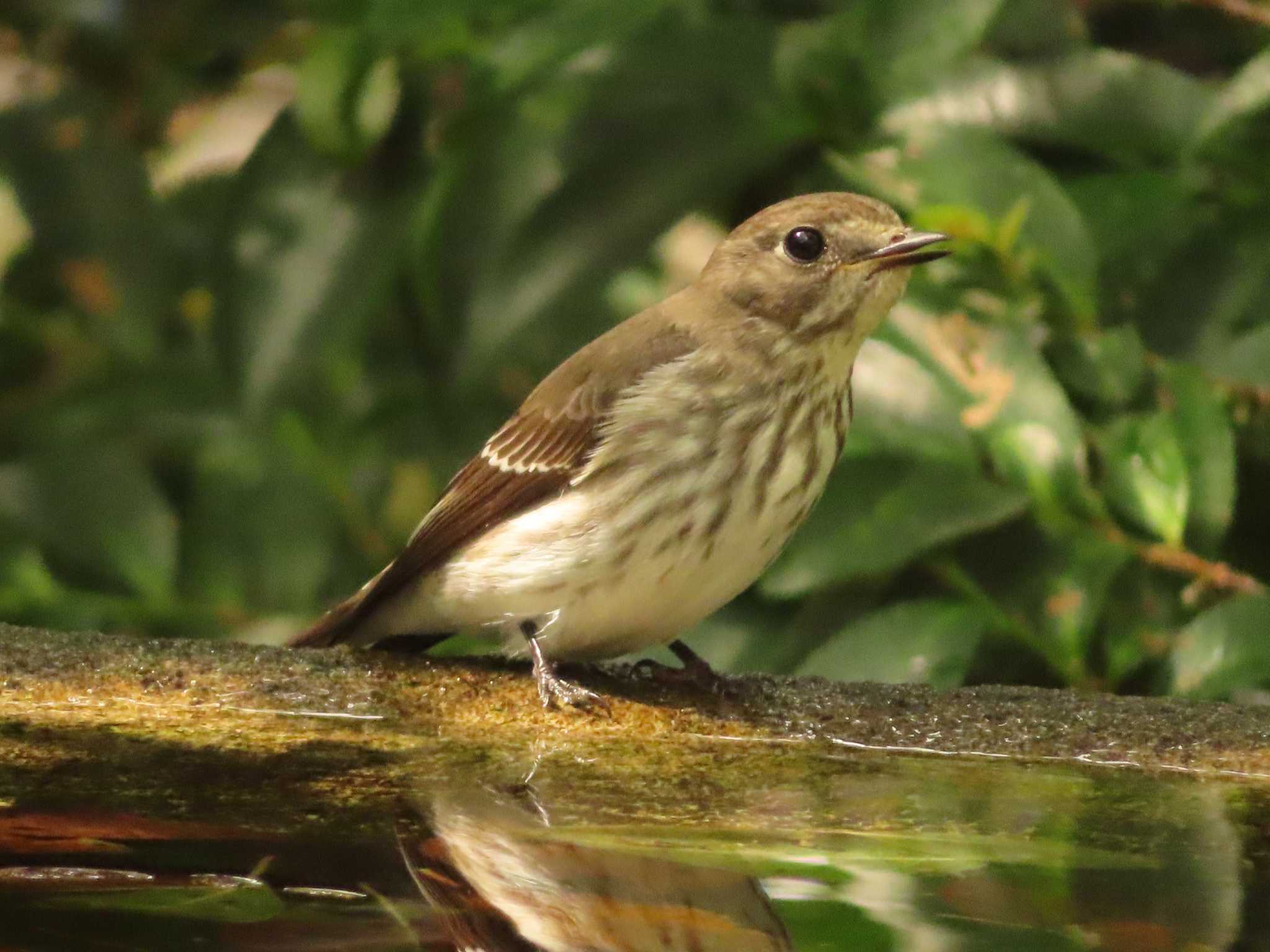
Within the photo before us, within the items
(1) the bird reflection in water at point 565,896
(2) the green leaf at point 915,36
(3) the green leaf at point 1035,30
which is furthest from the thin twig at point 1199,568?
(1) the bird reflection in water at point 565,896

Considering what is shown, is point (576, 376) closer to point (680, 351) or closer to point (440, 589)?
point (680, 351)

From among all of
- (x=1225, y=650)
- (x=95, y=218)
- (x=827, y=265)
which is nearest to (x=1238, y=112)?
(x=827, y=265)

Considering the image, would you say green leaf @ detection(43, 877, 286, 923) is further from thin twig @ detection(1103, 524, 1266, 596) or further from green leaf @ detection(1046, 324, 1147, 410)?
green leaf @ detection(1046, 324, 1147, 410)

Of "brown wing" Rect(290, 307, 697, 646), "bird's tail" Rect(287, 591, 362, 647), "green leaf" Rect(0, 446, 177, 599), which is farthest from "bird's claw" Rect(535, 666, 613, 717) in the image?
"green leaf" Rect(0, 446, 177, 599)

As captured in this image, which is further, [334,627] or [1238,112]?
[334,627]

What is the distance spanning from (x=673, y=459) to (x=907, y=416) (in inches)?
15.5

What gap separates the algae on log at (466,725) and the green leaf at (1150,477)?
1.00 ft

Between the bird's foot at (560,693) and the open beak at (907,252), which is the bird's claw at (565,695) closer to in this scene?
the bird's foot at (560,693)

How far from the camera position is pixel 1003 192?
307 cm

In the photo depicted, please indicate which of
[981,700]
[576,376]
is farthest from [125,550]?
[981,700]

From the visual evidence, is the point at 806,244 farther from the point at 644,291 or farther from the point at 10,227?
the point at 10,227

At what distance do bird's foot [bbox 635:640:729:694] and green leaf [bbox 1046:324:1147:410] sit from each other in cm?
73

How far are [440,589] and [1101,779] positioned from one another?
3.75 ft

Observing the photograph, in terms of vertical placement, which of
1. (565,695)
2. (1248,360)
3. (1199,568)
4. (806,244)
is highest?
(806,244)
